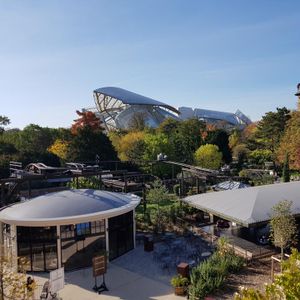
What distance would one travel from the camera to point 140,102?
300ft

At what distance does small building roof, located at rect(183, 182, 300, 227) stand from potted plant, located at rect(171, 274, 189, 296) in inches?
189

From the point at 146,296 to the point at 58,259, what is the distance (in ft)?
16.4

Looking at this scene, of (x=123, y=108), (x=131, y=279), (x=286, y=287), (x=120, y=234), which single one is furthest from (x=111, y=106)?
(x=286, y=287)

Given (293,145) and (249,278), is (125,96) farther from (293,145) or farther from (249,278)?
(249,278)

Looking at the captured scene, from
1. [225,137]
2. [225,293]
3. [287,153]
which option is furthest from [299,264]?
[225,137]

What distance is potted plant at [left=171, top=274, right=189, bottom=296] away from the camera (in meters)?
13.6

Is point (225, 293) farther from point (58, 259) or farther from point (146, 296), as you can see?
point (58, 259)

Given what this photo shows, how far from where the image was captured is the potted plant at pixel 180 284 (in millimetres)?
13617

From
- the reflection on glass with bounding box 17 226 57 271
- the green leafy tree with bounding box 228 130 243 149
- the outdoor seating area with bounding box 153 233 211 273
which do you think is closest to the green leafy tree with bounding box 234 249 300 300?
the outdoor seating area with bounding box 153 233 211 273

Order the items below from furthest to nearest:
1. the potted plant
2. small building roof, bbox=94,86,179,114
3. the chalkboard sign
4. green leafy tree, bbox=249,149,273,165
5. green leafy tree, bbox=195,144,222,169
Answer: small building roof, bbox=94,86,179,114
green leafy tree, bbox=249,149,273,165
green leafy tree, bbox=195,144,222,169
the chalkboard sign
the potted plant

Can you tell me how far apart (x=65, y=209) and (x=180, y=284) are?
6.32m

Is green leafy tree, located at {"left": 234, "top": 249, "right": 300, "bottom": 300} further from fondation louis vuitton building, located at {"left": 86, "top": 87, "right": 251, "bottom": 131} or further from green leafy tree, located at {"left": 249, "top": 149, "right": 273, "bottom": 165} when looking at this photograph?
fondation louis vuitton building, located at {"left": 86, "top": 87, "right": 251, "bottom": 131}

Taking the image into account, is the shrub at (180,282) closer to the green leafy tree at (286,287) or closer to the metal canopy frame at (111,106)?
the green leafy tree at (286,287)

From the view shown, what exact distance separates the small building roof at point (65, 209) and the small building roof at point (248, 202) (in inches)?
Answer: 174
